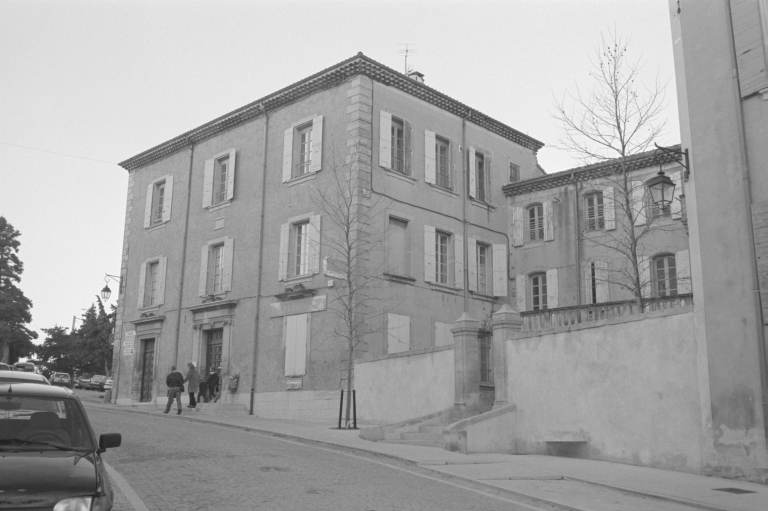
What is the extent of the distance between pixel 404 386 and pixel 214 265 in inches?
441

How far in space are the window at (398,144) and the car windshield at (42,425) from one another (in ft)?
60.1

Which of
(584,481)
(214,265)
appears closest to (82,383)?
(214,265)

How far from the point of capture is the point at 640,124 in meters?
17.6

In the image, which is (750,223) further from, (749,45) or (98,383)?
(98,383)

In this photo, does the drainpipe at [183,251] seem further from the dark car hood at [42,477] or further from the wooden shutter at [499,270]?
the dark car hood at [42,477]

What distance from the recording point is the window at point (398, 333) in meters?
22.1

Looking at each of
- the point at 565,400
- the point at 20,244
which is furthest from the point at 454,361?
the point at 20,244

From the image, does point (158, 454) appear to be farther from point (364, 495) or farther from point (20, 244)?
point (20, 244)

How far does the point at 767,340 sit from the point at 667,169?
1404 centimetres

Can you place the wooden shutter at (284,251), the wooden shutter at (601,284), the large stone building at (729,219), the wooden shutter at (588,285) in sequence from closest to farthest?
the large stone building at (729,219) → the wooden shutter at (284,251) → the wooden shutter at (601,284) → the wooden shutter at (588,285)

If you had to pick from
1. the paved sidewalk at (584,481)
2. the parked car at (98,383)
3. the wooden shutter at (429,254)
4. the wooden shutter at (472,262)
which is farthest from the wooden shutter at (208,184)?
the parked car at (98,383)

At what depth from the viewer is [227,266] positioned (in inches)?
1029

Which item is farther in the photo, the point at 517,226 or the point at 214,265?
the point at 517,226

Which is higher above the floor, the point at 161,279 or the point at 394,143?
the point at 394,143
